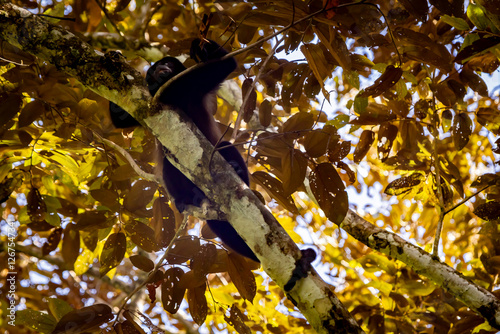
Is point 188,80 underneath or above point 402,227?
above

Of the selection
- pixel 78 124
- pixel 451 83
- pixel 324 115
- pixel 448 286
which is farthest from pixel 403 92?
pixel 78 124

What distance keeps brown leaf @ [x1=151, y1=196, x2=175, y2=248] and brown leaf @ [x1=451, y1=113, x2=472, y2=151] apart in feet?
5.42

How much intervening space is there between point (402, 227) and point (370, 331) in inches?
47.4

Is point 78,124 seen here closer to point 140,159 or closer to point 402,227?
point 140,159

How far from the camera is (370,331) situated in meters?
2.28

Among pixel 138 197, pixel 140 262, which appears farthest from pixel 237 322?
pixel 138 197

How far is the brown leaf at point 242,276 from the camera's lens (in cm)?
182

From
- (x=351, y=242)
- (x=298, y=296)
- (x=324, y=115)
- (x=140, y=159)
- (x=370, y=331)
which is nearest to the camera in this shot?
(x=298, y=296)

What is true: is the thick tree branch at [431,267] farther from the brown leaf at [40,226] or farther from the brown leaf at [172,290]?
the brown leaf at [40,226]

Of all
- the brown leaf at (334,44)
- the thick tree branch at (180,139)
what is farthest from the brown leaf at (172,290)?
the brown leaf at (334,44)

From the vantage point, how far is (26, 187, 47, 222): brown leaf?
2088 millimetres

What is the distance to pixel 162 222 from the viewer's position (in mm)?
2006

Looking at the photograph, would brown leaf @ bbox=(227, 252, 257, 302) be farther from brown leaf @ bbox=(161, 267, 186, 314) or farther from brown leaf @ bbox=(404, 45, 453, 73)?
brown leaf @ bbox=(404, 45, 453, 73)

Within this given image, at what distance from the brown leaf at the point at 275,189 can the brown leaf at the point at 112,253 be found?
78cm
